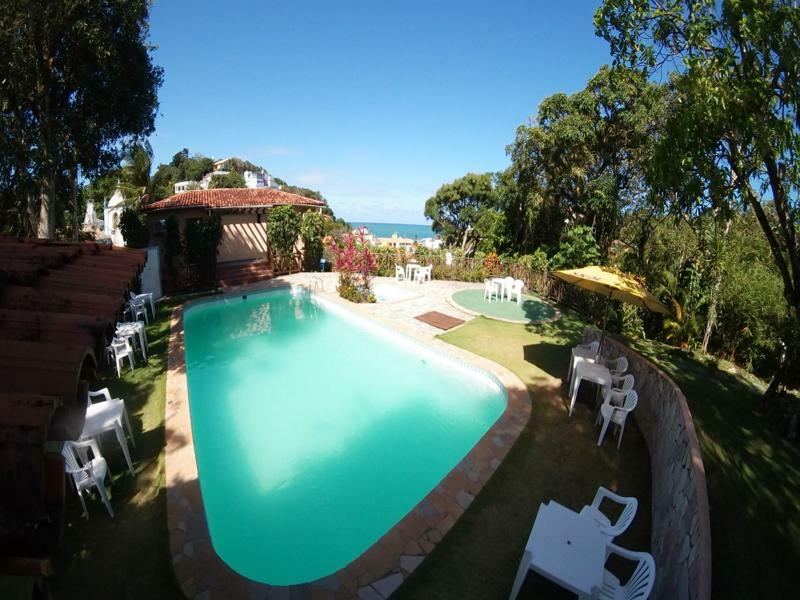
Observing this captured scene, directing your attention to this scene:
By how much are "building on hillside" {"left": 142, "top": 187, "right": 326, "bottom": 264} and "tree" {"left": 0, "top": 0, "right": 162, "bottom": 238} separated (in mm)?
6649

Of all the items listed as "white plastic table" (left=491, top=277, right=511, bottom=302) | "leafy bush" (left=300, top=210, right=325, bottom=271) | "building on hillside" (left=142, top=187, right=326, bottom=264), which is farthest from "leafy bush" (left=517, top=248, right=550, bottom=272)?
"building on hillside" (left=142, top=187, right=326, bottom=264)

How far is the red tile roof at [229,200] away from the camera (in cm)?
1977

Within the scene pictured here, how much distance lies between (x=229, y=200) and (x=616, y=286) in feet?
69.1

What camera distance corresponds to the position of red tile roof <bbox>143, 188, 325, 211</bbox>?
19766 millimetres

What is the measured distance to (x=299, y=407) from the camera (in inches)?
339

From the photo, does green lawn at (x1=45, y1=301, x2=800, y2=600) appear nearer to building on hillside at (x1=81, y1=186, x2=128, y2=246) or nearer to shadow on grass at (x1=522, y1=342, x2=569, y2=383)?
shadow on grass at (x1=522, y1=342, x2=569, y2=383)

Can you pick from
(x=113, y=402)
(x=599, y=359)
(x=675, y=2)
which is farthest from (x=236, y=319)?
(x=675, y=2)

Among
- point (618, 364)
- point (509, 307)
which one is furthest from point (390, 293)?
point (618, 364)

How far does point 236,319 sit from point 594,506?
13424 mm

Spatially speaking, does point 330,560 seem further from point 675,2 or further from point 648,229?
point 648,229

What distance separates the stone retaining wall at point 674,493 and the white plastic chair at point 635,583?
0.91ft

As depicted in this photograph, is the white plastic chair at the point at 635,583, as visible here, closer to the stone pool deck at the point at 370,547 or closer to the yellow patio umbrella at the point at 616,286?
the stone pool deck at the point at 370,547

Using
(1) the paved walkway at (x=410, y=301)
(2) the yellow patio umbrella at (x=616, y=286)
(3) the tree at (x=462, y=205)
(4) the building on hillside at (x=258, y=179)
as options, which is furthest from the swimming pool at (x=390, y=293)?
(4) the building on hillside at (x=258, y=179)

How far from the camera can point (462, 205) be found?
1615 inches
